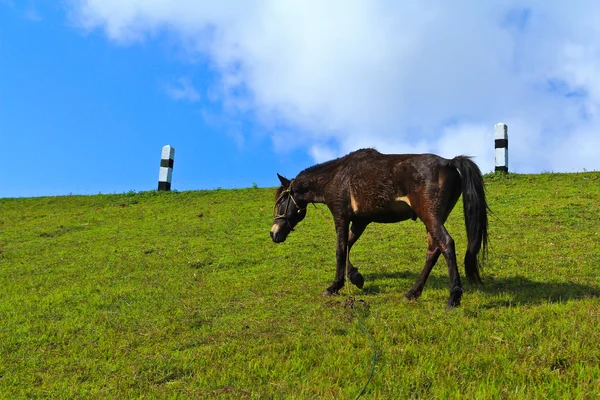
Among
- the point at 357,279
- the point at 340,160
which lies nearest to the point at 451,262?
the point at 357,279

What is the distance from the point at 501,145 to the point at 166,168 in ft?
43.8

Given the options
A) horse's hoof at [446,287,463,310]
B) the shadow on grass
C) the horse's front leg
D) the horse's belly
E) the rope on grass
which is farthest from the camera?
the horse's front leg

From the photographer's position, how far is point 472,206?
6.59 m

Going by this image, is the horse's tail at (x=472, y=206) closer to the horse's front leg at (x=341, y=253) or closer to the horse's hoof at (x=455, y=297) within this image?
the horse's hoof at (x=455, y=297)

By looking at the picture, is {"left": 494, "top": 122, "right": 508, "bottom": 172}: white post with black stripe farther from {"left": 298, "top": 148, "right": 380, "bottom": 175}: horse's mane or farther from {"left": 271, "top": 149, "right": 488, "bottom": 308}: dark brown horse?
{"left": 298, "top": 148, "right": 380, "bottom": 175}: horse's mane

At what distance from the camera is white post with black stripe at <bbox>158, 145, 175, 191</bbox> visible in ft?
71.3

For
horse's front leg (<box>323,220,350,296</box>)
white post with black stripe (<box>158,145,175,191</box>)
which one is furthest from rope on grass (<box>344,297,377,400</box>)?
white post with black stripe (<box>158,145,175,191</box>)

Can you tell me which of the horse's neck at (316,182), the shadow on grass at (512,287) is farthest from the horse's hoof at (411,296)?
the horse's neck at (316,182)

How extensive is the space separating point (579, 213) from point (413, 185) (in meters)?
8.32

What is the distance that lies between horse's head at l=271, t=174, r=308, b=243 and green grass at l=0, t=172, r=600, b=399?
834mm

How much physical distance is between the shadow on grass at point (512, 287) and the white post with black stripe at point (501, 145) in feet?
36.5

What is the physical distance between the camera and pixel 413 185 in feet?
22.2

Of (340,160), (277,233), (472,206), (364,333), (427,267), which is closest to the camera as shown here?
(364,333)

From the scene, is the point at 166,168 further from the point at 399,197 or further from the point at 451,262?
the point at 451,262
